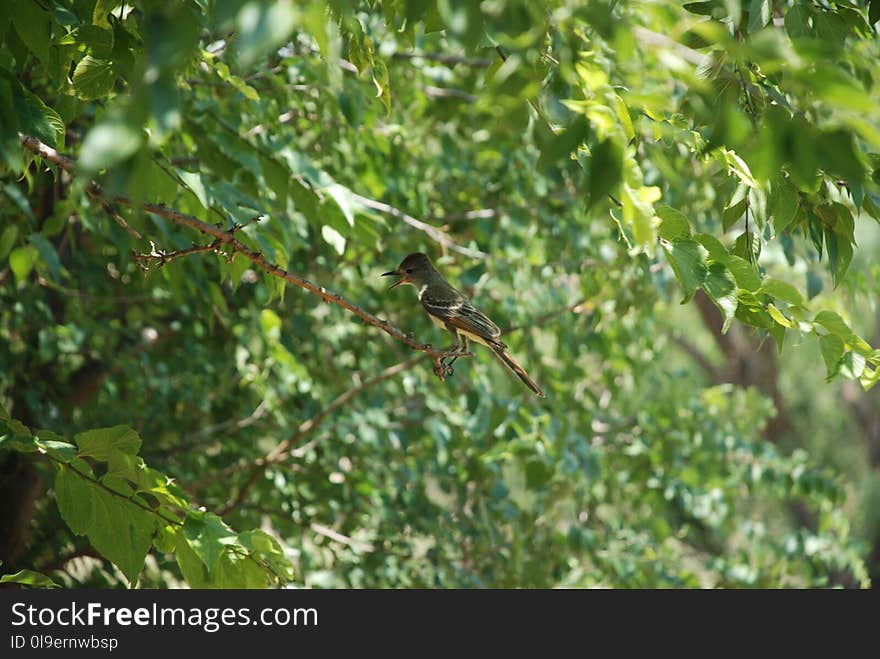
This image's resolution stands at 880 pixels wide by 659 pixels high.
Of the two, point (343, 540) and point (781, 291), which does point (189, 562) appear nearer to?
point (781, 291)

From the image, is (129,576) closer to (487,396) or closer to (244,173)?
(244,173)

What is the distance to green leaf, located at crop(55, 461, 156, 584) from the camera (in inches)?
83.3

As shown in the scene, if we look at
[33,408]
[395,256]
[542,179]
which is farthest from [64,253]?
[542,179]

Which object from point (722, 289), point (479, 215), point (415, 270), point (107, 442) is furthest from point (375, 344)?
point (722, 289)

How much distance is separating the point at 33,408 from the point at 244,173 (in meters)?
1.63

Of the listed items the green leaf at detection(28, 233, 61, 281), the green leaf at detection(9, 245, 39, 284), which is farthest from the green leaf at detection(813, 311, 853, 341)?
the green leaf at detection(9, 245, 39, 284)

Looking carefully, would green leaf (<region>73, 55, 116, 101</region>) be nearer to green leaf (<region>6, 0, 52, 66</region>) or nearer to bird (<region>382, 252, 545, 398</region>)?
green leaf (<region>6, 0, 52, 66</region>)

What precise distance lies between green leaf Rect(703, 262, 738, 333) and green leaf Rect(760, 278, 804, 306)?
11 cm

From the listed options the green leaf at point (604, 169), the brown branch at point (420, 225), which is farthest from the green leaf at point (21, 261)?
the green leaf at point (604, 169)

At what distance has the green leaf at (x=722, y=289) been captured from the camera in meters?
1.71

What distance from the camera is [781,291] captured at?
1.86m

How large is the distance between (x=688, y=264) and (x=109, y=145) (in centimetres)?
104

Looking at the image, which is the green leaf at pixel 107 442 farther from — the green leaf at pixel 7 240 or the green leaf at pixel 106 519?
the green leaf at pixel 7 240

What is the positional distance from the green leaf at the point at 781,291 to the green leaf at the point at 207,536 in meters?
1.14
